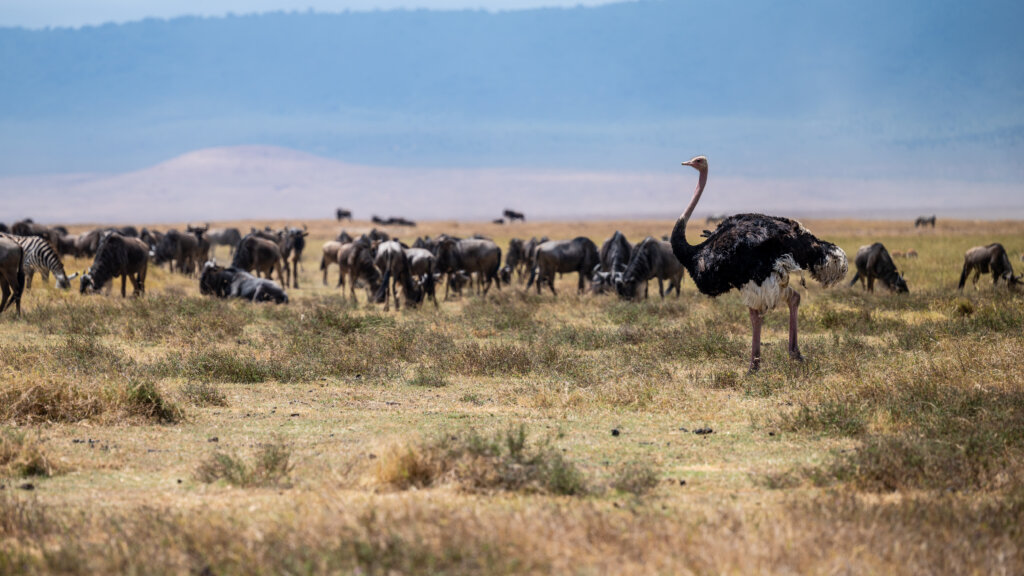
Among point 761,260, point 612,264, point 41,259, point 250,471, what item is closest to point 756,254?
point 761,260

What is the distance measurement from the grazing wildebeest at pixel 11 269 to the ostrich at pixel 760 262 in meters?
12.8

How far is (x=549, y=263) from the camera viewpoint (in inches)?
1076

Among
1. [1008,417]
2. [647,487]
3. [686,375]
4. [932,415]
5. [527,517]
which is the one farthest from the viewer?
[686,375]

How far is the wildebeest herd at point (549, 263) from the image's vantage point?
11.7m

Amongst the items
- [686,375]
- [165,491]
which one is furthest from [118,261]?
[165,491]

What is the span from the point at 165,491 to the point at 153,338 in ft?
28.6

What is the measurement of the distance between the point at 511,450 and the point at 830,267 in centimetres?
691

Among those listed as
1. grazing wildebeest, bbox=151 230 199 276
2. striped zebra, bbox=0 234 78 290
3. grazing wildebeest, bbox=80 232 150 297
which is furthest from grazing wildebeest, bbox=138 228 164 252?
grazing wildebeest, bbox=80 232 150 297

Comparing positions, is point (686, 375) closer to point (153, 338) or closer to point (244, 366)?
point (244, 366)

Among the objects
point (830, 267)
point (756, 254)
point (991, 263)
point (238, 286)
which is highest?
point (756, 254)

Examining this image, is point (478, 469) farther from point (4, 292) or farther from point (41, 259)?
point (41, 259)

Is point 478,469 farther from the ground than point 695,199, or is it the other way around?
point 695,199

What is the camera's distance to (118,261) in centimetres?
2231

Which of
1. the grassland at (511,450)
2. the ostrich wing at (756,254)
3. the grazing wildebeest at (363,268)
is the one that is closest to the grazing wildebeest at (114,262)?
the grazing wildebeest at (363,268)
